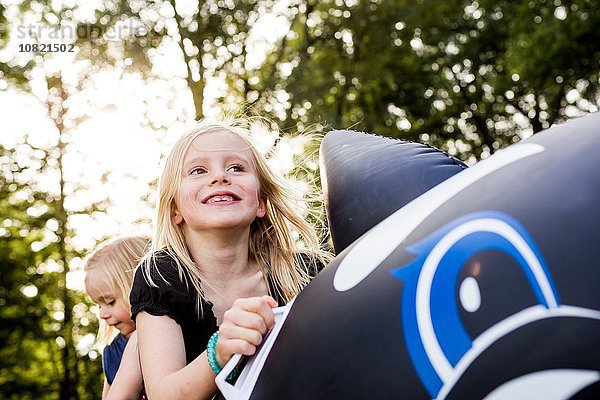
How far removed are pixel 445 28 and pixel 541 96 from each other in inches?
88.2

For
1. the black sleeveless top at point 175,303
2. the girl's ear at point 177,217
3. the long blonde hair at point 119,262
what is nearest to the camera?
the black sleeveless top at point 175,303

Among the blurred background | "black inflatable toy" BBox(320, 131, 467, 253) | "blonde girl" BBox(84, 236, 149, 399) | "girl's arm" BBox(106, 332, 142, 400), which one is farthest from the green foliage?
"black inflatable toy" BBox(320, 131, 467, 253)

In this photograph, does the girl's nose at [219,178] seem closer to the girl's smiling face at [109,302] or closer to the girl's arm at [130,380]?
the girl's arm at [130,380]

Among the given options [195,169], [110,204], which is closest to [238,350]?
[195,169]

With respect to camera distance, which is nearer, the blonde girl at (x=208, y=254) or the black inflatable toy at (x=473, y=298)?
the black inflatable toy at (x=473, y=298)

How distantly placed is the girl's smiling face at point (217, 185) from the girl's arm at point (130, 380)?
0.49 metres

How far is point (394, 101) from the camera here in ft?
46.0

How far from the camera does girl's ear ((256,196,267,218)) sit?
205cm

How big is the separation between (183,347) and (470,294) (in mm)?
748

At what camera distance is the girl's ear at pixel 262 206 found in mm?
2046

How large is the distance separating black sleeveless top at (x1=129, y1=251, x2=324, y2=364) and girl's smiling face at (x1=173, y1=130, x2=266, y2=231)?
6.0 inches

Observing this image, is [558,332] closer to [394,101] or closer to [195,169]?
[195,169]

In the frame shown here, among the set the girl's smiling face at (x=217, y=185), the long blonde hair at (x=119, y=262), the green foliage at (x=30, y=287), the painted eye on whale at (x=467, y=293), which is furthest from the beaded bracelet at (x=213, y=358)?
the green foliage at (x=30, y=287)

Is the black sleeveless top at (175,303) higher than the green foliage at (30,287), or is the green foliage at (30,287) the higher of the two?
the black sleeveless top at (175,303)
